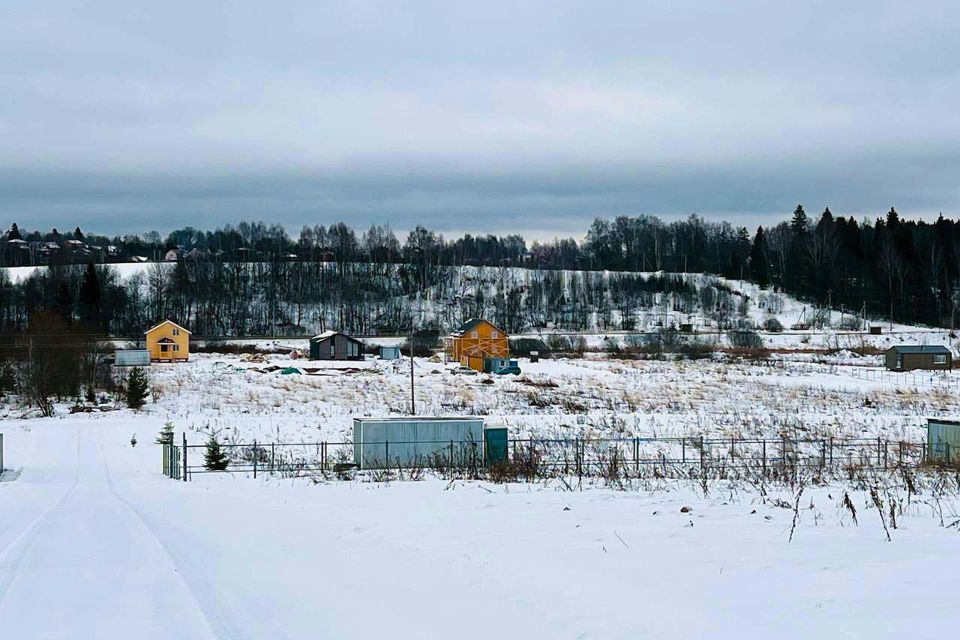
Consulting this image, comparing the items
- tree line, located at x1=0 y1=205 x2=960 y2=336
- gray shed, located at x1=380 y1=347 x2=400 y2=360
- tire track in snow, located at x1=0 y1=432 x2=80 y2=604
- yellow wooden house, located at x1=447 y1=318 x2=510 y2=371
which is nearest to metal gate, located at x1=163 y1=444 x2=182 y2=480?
tire track in snow, located at x1=0 y1=432 x2=80 y2=604

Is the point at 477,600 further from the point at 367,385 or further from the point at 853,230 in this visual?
the point at 853,230

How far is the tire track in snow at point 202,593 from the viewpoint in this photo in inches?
281

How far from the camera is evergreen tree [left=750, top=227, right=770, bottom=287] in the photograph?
139 metres

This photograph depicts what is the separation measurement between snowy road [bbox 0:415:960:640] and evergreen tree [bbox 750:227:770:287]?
428 feet

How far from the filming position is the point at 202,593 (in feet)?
27.9

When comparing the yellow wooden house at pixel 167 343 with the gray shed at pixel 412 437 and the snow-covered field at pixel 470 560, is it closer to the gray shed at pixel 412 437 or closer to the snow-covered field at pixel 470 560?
the gray shed at pixel 412 437

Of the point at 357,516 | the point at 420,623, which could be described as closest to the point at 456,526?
the point at 357,516

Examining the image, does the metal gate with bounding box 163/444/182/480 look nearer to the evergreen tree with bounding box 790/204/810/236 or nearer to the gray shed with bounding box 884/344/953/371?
the gray shed with bounding box 884/344/953/371

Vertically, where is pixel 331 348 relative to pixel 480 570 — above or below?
below

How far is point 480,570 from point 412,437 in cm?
2057

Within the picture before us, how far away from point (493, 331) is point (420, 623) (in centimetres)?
7324

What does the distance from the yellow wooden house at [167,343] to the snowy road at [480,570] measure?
7302 centimetres

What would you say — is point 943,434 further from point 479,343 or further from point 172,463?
point 479,343

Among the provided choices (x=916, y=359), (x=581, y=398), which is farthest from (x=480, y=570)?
(x=916, y=359)
